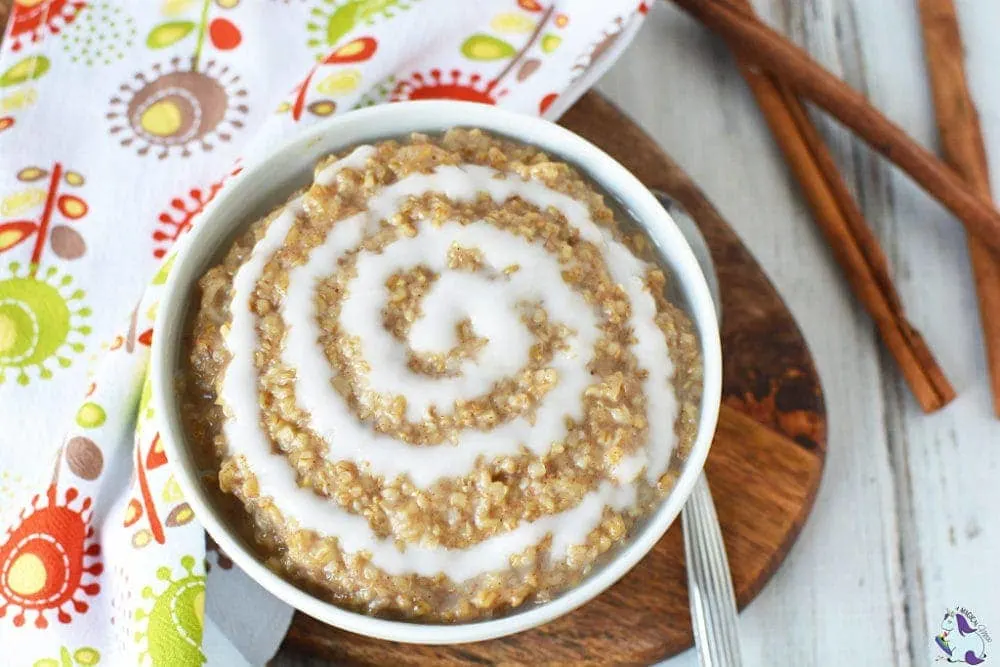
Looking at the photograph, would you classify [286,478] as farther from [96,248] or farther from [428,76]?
[428,76]

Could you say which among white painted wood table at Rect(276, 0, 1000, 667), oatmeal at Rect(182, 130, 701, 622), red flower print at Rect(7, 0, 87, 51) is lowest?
white painted wood table at Rect(276, 0, 1000, 667)

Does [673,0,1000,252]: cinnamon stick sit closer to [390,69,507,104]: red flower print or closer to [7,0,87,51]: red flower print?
[390,69,507,104]: red flower print

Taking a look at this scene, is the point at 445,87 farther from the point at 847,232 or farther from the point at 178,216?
the point at 847,232

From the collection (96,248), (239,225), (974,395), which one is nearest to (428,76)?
(239,225)

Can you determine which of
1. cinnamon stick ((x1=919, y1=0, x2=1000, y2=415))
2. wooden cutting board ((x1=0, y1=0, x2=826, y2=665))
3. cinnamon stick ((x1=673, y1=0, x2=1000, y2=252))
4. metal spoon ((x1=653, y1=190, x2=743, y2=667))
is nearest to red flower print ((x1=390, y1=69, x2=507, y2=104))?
wooden cutting board ((x1=0, y1=0, x2=826, y2=665))

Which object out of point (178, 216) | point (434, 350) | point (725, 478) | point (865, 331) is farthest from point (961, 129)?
point (178, 216)

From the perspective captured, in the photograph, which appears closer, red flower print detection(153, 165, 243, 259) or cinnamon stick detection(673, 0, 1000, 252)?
red flower print detection(153, 165, 243, 259)
